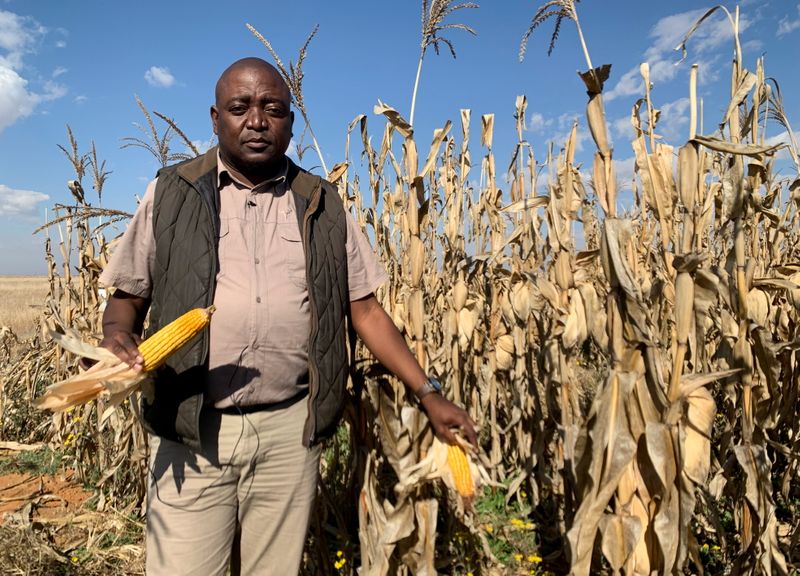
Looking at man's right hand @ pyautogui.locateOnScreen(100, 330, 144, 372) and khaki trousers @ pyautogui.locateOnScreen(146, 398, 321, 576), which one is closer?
man's right hand @ pyautogui.locateOnScreen(100, 330, 144, 372)

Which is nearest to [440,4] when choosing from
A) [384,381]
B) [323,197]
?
[323,197]

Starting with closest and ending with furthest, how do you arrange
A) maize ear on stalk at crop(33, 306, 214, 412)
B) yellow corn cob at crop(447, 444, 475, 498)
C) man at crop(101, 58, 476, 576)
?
maize ear on stalk at crop(33, 306, 214, 412) → yellow corn cob at crop(447, 444, 475, 498) → man at crop(101, 58, 476, 576)

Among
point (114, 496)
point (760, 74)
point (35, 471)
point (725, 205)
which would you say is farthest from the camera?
point (35, 471)

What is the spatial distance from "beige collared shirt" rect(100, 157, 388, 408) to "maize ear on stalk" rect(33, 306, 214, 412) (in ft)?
0.77

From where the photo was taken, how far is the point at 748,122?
217 centimetres

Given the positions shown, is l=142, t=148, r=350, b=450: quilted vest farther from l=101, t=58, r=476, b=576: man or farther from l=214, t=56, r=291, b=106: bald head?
l=214, t=56, r=291, b=106: bald head

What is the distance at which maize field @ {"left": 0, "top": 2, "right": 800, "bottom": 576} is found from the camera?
1849 millimetres

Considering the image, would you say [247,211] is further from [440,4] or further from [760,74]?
[760,74]

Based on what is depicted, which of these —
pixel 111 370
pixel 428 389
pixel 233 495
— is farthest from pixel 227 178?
pixel 233 495

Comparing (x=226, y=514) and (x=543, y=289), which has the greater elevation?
(x=543, y=289)

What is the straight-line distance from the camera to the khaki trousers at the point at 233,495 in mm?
2059

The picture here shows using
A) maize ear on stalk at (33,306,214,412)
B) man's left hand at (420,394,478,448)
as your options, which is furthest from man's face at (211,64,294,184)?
man's left hand at (420,394,478,448)

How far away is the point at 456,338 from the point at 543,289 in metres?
0.86

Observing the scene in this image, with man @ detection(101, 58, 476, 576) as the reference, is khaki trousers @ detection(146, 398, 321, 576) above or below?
below
